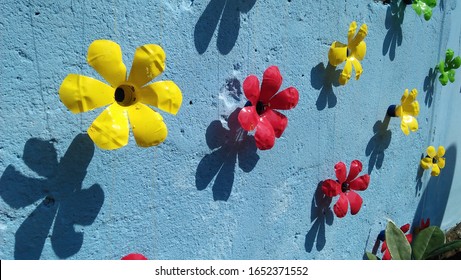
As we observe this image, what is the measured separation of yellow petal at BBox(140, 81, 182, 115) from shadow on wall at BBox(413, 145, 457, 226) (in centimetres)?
179

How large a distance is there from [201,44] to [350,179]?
0.84m

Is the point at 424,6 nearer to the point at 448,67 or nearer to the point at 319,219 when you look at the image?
the point at 448,67

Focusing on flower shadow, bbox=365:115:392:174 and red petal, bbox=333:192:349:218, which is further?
flower shadow, bbox=365:115:392:174

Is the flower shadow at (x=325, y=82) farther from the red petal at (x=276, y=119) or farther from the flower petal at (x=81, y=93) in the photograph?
the flower petal at (x=81, y=93)

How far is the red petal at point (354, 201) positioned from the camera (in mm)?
1737

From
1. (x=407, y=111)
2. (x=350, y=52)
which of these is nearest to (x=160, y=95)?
(x=350, y=52)

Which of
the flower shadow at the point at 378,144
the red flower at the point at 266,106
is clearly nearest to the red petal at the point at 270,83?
the red flower at the point at 266,106

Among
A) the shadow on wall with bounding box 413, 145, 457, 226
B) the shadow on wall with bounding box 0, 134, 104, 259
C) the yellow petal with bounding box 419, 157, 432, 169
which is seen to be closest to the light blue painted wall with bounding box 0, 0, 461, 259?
the shadow on wall with bounding box 0, 134, 104, 259

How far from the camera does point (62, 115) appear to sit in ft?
3.20

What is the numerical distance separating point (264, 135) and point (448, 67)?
137 centimetres

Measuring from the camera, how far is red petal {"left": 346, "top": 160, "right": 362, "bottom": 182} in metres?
1.72

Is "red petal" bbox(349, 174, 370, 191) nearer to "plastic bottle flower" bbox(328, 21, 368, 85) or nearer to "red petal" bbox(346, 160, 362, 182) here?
"red petal" bbox(346, 160, 362, 182)

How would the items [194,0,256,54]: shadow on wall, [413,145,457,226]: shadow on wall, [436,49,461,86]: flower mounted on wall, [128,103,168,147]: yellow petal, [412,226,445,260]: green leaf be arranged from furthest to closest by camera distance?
[413,145,457,226]: shadow on wall, [436,49,461,86]: flower mounted on wall, [412,226,445,260]: green leaf, [194,0,256,54]: shadow on wall, [128,103,168,147]: yellow petal

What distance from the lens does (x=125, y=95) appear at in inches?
41.4
